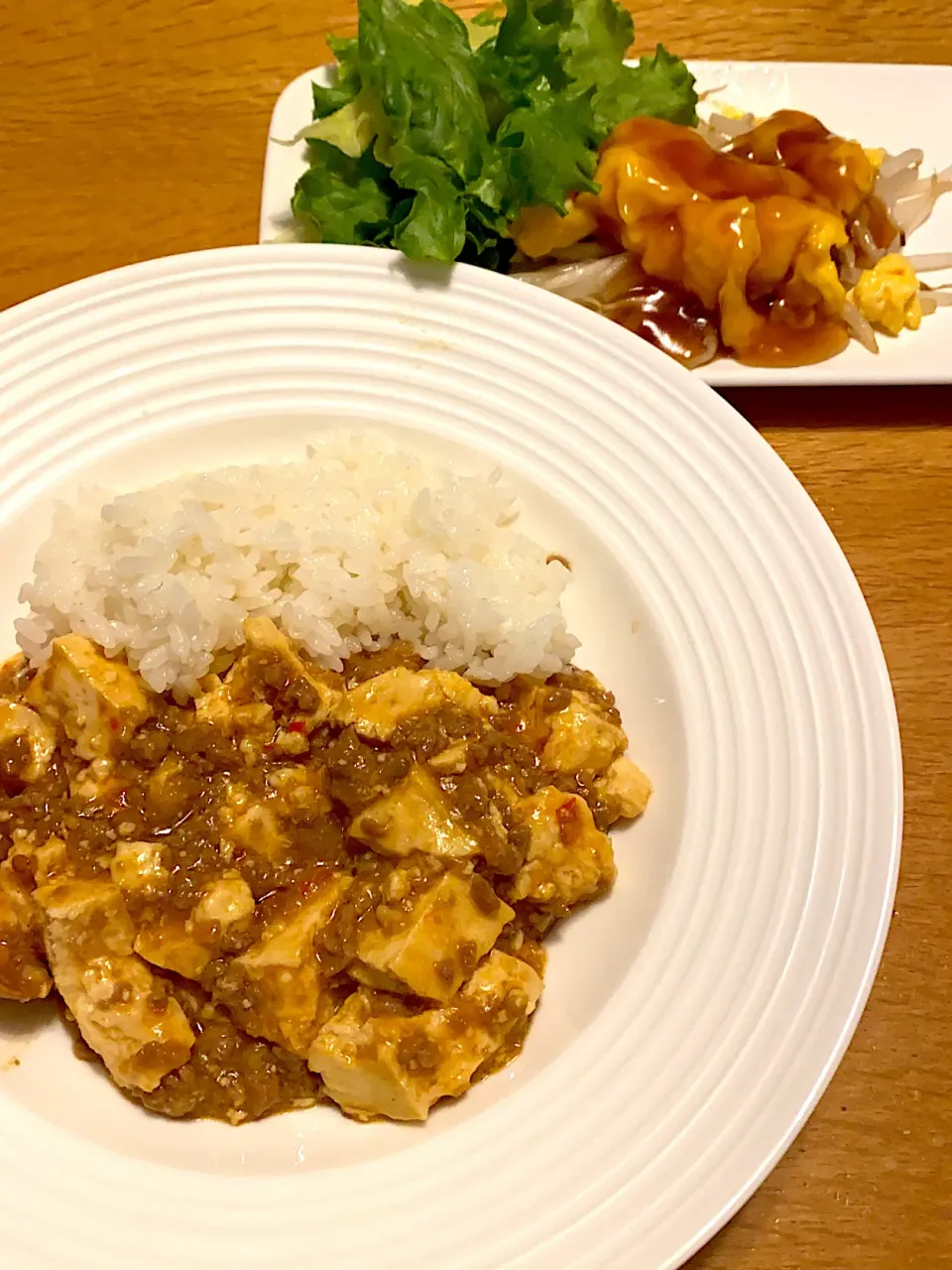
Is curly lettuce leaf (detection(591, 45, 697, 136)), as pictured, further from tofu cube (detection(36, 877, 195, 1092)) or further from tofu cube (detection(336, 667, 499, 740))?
tofu cube (detection(36, 877, 195, 1092))

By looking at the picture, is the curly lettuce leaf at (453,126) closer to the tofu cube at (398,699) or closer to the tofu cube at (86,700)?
the tofu cube at (398,699)

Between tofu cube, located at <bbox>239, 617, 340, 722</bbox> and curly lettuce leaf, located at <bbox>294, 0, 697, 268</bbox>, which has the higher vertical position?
curly lettuce leaf, located at <bbox>294, 0, 697, 268</bbox>

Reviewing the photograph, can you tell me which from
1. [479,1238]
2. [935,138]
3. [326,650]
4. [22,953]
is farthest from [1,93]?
[479,1238]

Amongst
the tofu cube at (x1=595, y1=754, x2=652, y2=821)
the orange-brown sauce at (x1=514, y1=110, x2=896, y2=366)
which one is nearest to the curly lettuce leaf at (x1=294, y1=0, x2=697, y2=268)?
the orange-brown sauce at (x1=514, y1=110, x2=896, y2=366)

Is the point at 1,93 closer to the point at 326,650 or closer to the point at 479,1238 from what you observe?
the point at 326,650

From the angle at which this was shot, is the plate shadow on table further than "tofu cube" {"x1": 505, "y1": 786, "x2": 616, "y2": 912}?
Yes

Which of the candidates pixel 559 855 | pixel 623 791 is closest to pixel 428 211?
pixel 623 791

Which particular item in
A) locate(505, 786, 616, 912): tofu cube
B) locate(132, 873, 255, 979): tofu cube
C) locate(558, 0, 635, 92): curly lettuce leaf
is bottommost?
locate(132, 873, 255, 979): tofu cube
